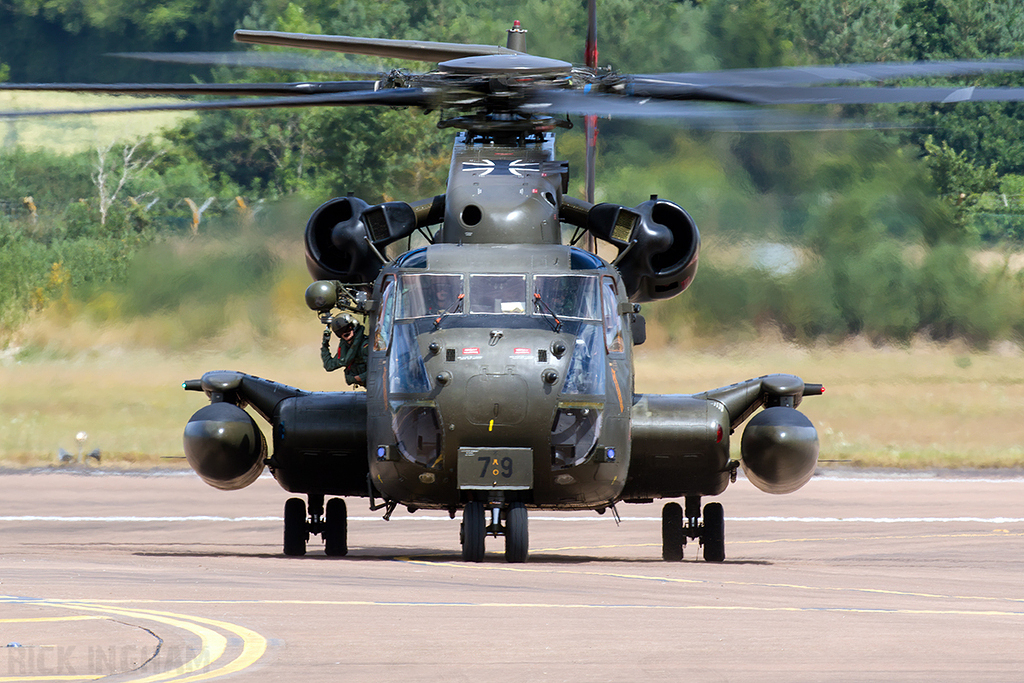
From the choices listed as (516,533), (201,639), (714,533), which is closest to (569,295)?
(516,533)

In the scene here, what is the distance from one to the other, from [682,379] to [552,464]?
15100mm

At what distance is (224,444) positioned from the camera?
16.5 meters

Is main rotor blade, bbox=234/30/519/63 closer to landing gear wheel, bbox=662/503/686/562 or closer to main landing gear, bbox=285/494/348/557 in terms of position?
main landing gear, bbox=285/494/348/557

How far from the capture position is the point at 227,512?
23.3 meters

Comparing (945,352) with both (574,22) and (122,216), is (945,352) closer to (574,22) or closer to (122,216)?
(574,22)

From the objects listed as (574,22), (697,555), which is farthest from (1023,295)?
(697,555)

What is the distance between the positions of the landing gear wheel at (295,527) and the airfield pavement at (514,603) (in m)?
0.29

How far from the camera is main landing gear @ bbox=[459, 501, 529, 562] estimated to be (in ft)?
48.4

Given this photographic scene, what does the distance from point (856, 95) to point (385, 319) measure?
5429mm

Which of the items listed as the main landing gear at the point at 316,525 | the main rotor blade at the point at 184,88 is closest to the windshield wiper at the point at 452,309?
the main rotor blade at the point at 184,88

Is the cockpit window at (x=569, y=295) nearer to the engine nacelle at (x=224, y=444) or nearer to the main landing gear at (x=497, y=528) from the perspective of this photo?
the main landing gear at (x=497, y=528)

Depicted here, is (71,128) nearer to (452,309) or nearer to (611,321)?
(452,309)

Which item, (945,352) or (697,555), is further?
(945,352)

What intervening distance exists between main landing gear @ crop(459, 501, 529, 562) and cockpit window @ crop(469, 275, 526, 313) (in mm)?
1796
